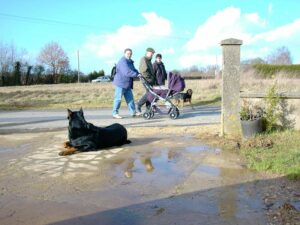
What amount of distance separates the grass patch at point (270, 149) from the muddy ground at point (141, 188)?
21 cm

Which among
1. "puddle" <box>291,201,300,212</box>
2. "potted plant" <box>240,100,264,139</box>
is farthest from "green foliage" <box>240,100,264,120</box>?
"puddle" <box>291,201,300,212</box>

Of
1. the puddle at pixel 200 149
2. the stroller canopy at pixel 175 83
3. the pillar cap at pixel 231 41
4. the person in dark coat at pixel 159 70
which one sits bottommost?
the puddle at pixel 200 149

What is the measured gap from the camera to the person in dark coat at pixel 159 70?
1340 centimetres

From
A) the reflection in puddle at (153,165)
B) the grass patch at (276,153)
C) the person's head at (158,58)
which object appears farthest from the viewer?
the person's head at (158,58)

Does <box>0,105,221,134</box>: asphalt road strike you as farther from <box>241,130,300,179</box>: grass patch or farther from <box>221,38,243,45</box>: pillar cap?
<box>241,130,300,179</box>: grass patch

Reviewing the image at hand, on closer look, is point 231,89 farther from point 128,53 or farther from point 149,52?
point 149,52

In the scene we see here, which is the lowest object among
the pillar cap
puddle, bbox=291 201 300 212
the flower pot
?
puddle, bbox=291 201 300 212

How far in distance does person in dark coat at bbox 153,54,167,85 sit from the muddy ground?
17.8 ft

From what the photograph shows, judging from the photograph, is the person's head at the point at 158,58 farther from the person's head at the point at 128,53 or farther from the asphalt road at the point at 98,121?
the asphalt road at the point at 98,121

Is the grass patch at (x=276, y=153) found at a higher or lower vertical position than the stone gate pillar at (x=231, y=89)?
lower

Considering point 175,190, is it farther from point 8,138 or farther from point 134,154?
point 8,138

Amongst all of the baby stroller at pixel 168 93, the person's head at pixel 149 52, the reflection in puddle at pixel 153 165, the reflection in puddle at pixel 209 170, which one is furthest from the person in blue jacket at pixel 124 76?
the reflection in puddle at pixel 209 170

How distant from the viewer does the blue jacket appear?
1225cm

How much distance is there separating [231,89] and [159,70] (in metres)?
4.94
